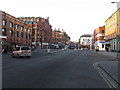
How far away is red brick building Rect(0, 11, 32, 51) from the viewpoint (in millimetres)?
47338

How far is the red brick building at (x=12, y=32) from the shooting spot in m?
47.3

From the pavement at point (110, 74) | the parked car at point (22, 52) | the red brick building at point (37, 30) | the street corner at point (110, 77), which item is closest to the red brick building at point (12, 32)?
the parked car at point (22, 52)

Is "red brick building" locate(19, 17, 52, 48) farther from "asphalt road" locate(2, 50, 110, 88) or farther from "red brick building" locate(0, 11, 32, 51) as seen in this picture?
"asphalt road" locate(2, 50, 110, 88)

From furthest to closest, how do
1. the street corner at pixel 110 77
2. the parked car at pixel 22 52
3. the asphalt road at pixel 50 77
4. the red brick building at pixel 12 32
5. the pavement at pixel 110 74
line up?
the red brick building at pixel 12 32
the parked car at pixel 22 52
the pavement at pixel 110 74
the street corner at pixel 110 77
the asphalt road at pixel 50 77

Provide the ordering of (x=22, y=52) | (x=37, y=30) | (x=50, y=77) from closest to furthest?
1. (x=50, y=77)
2. (x=22, y=52)
3. (x=37, y=30)

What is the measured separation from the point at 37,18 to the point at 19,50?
7439 centimetres

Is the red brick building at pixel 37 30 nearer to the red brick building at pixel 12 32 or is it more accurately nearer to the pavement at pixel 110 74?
the red brick building at pixel 12 32

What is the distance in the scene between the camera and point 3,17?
46844 millimetres

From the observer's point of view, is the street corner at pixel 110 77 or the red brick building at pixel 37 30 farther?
the red brick building at pixel 37 30

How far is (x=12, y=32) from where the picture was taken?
5316 centimetres

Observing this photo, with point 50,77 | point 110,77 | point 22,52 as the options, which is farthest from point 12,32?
point 110,77

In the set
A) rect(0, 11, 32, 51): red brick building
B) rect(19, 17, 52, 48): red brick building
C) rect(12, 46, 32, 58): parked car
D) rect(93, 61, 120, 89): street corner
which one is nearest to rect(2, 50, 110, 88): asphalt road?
rect(93, 61, 120, 89): street corner

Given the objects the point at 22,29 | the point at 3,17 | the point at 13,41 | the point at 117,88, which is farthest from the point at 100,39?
the point at 117,88

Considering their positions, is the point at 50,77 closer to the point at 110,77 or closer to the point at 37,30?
the point at 110,77
